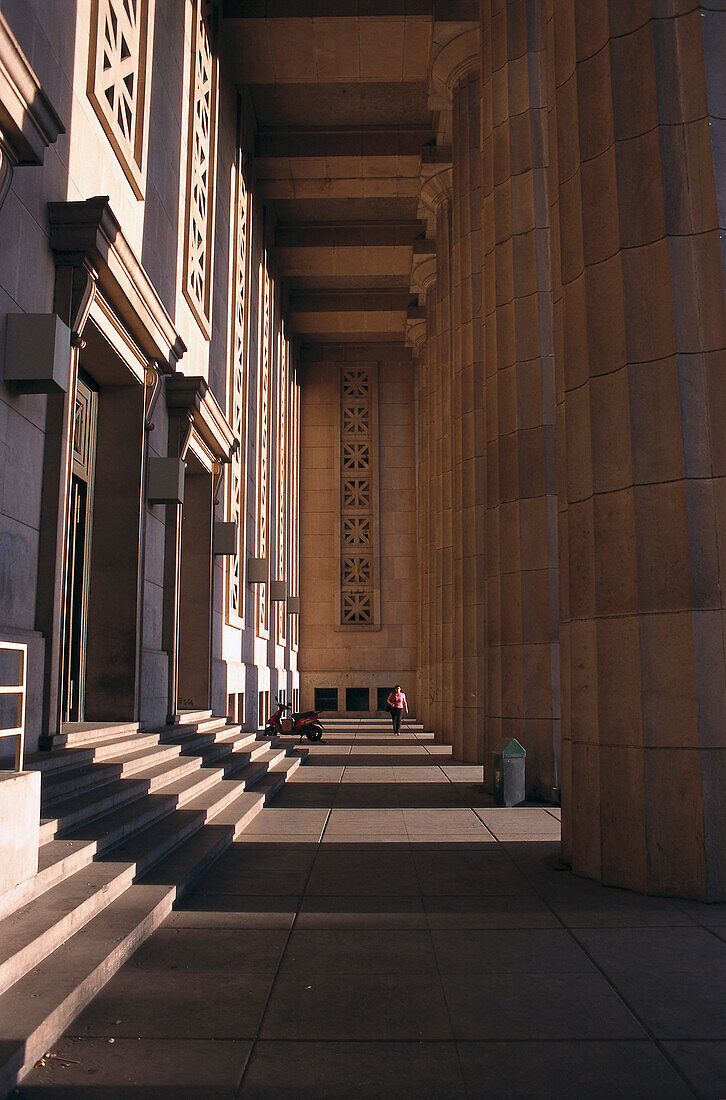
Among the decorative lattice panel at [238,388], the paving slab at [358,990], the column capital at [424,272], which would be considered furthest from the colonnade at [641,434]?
the column capital at [424,272]

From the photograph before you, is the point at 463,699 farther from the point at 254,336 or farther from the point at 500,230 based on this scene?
the point at 254,336

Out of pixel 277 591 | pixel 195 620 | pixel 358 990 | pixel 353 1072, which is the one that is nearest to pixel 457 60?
pixel 195 620

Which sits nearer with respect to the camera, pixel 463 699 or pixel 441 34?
pixel 463 699

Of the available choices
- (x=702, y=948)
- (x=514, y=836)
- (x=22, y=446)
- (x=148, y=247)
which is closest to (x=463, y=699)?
(x=514, y=836)

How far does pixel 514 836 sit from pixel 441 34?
17.2 m

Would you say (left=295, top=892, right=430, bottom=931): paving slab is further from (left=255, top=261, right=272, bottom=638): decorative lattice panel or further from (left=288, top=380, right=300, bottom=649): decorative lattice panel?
(left=288, top=380, right=300, bottom=649): decorative lattice panel

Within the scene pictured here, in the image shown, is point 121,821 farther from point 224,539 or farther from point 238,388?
point 238,388

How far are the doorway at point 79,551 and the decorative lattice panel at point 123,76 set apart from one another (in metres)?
3.15

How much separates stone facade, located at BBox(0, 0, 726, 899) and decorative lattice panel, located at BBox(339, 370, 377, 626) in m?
9.68

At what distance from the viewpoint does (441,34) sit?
A: 19.2m

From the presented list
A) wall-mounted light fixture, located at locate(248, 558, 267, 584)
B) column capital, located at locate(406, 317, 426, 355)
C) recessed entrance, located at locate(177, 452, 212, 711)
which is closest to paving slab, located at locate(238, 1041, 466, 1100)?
recessed entrance, located at locate(177, 452, 212, 711)

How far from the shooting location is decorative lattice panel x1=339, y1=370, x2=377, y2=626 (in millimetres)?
38438

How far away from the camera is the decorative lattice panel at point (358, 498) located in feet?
126

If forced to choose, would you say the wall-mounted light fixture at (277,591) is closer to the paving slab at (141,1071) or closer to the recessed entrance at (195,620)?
the recessed entrance at (195,620)
